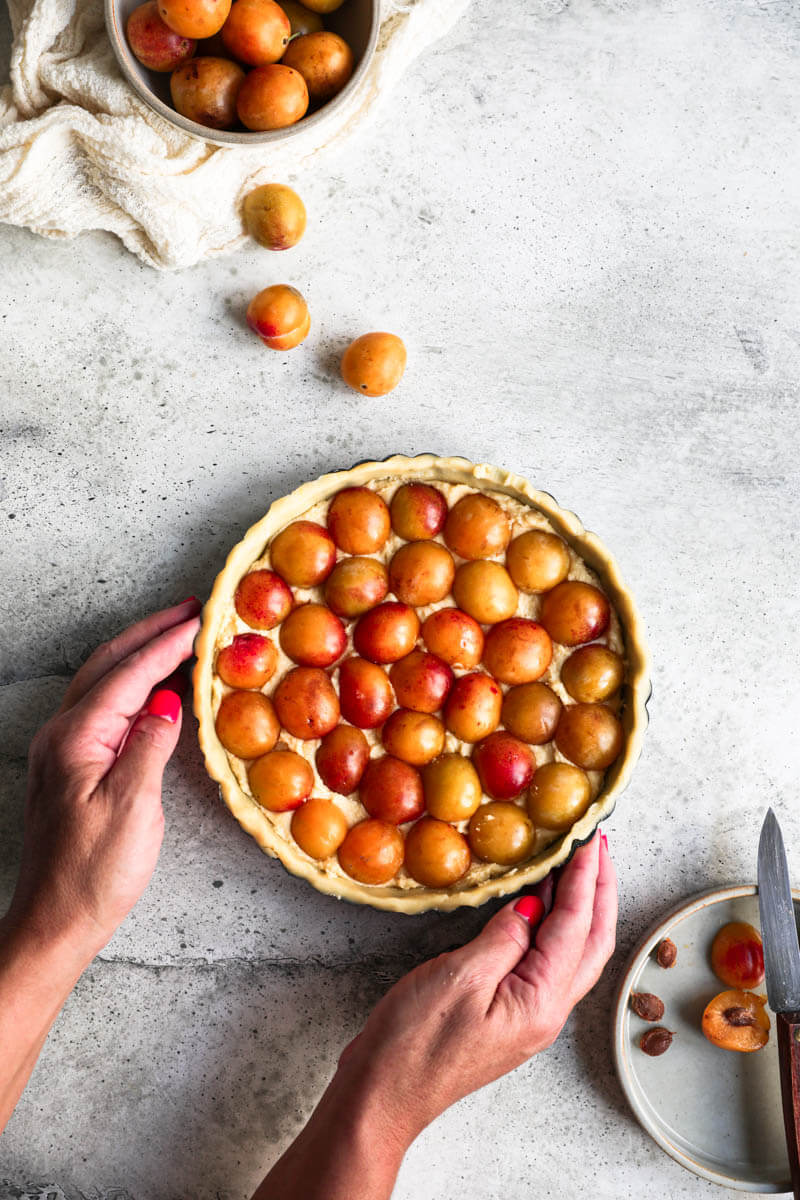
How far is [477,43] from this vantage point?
1.76 metres

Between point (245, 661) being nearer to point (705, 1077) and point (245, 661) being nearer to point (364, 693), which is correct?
point (364, 693)

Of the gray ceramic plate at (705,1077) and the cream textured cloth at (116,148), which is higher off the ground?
the cream textured cloth at (116,148)

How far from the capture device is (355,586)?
1.52 metres

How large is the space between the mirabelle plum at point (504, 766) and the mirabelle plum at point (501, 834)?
0.03 metres

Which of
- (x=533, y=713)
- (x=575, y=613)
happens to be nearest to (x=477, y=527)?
(x=575, y=613)

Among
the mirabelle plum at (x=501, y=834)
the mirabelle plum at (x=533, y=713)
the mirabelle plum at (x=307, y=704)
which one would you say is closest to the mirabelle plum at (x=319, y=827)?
Answer: the mirabelle plum at (x=307, y=704)

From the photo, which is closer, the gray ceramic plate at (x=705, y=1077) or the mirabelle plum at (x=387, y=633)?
the mirabelle plum at (x=387, y=633)

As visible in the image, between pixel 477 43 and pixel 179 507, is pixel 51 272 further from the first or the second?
pixel 477 43

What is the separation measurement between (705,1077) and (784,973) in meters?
0.28

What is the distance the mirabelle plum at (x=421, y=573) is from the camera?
1.53 meters

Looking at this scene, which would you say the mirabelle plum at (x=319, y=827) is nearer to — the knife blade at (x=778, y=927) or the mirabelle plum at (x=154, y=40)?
the knife blade at (x=778, y=927)

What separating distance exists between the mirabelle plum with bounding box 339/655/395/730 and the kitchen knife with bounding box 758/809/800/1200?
2.33 ft

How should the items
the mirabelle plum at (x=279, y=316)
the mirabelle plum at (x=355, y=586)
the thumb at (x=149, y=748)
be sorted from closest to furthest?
the thumb at (x=149, y=748) < the mirabelle plum at (x=355, y=586) < the mirabelle plum at (x=279, y=316)

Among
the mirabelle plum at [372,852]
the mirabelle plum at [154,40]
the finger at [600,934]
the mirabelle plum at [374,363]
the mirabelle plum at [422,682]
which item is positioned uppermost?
the mirabelle plum at [154,40]
